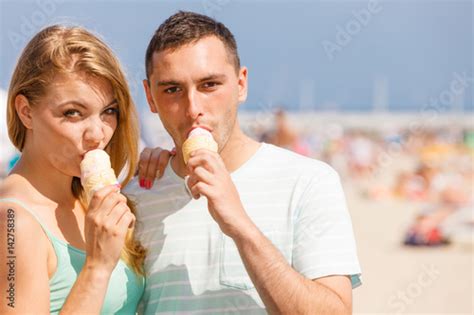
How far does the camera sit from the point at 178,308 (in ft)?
10.6

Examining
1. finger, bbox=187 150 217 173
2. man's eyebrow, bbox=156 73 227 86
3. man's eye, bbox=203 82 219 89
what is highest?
man's eyebrow, bbox=156 73 227 86

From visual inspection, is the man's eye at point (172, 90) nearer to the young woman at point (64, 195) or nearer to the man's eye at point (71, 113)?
the young woman at point (64, 195)

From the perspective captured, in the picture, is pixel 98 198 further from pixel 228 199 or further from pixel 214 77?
pixel 214 77

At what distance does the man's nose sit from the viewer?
10.7 feet

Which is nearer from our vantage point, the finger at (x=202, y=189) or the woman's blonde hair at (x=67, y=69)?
the finger at (x=202, y=189)

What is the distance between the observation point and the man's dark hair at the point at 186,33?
3.34 m

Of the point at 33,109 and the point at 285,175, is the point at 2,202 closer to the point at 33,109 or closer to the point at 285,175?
the point at 33,109

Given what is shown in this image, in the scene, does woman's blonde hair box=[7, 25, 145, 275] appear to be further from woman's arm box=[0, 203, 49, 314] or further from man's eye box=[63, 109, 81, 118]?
woman's arm box=[0, 203, 49, 314]

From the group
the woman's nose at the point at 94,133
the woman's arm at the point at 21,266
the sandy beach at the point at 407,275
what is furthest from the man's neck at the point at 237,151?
the sandy beach at the point at 407,275

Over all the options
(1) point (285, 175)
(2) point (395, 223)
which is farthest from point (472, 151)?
(1) point (285, 175)

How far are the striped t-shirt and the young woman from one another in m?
0.15

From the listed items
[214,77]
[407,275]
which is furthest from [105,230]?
[407,275]

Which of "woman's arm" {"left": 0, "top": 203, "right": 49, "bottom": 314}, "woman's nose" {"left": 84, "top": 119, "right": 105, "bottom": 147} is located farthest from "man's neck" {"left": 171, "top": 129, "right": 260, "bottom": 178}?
"woman's arm" {"left": 0, "top": 203, "right": 49, "bottom": 314}

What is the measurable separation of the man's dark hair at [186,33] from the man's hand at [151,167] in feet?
1.42
